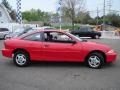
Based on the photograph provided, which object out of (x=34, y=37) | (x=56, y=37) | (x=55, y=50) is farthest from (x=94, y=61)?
(x=34, y=37)

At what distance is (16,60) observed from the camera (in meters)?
10.1

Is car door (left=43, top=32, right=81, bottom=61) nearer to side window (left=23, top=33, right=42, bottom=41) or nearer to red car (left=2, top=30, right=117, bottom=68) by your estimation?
red car (left=2, top=30, right=117, bottom=68)

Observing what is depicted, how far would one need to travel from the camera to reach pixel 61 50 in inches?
389

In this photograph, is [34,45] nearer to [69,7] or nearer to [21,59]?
[21,59]

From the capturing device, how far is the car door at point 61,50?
9.86 m

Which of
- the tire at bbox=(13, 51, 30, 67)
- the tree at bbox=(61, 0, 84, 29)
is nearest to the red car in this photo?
the tire at bbox=(13, 51, 30, 67)

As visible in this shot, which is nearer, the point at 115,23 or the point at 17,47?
the point at 17,47
